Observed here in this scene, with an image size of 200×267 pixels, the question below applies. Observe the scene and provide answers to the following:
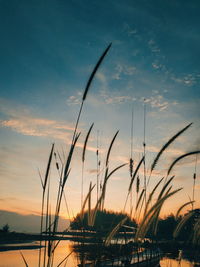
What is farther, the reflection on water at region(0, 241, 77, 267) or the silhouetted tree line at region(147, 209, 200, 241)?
the reflection on water at region(0, 241, 77, 267)

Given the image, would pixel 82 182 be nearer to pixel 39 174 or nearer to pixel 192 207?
pixel 39 174

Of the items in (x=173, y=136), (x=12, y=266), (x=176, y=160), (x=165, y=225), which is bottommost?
(x=165, y=225)

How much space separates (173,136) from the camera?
165 centimetres

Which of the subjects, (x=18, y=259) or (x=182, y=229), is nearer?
(x=182, y=229)

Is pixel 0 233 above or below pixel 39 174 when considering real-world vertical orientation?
below

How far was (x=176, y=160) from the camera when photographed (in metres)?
1.82

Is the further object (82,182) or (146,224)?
(82,182)

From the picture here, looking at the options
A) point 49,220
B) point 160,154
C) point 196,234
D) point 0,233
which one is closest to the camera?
point 49,220

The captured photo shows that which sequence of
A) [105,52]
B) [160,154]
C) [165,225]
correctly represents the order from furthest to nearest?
[165,225] → [160,154] → [105,52]

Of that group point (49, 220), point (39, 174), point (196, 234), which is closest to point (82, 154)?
point (39, 174)

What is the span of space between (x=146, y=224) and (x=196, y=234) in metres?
1.72

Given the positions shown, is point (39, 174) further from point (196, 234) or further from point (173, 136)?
point (196, 234)

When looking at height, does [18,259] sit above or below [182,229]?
below

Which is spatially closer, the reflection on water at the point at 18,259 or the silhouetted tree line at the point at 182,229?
the silhouetted tree line at the point at 182,229
